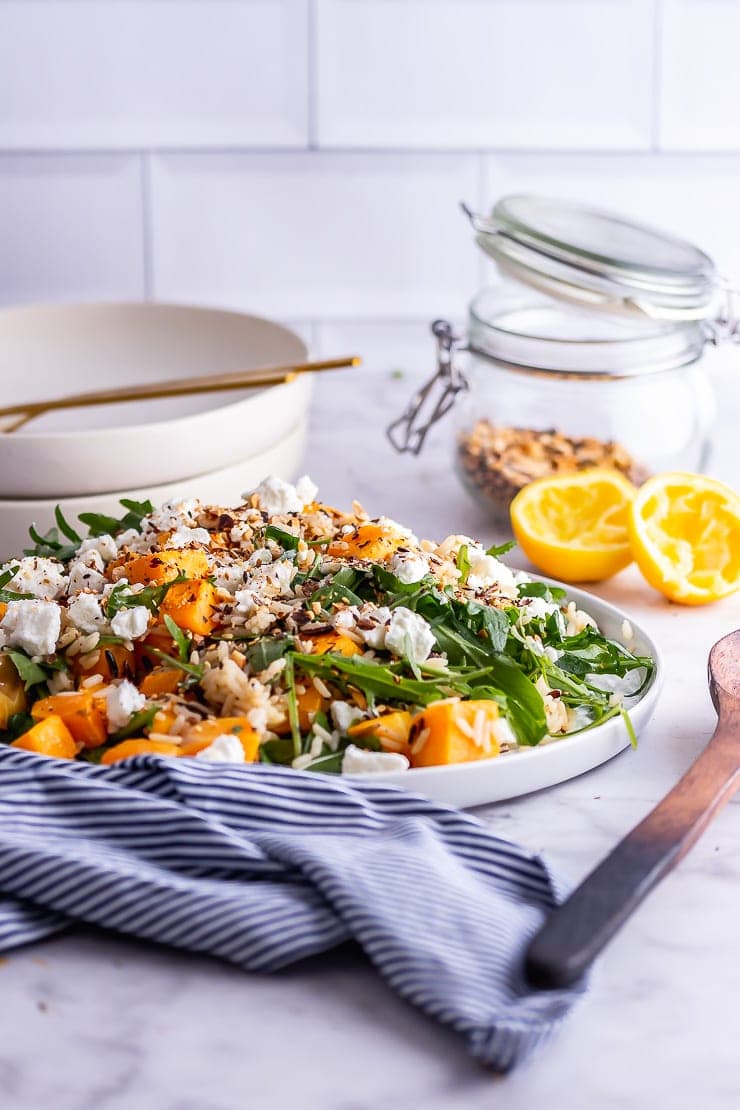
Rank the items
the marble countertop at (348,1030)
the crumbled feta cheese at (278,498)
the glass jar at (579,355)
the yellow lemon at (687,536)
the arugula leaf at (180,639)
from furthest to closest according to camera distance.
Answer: the glass jar at (579,355) < the yellow lemon at (687,536) < the crumbled feta cheese at (278,498) < the arugula leaf at (180,639) < the marble countertop at (348,1030)

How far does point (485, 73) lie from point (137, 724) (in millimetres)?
1900

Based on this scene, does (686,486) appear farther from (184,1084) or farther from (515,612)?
(184,1084)

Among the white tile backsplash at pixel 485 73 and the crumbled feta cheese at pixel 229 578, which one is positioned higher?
the white tile backsplash at pixel 485 73

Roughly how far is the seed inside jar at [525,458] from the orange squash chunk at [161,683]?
0.72 metres

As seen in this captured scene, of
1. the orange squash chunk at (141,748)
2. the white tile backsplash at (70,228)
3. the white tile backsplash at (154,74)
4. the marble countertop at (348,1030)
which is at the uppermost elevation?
the white tile backsplash at (154,74)

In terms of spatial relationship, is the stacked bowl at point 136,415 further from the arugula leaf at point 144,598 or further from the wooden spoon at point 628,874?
the wooden spoon at point 628,874

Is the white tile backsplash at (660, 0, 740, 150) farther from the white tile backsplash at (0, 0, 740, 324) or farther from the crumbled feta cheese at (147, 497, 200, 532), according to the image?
the crumbled feta cheese at (147, 497, 200, 532)

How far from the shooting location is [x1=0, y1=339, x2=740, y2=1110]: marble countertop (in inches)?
29.0

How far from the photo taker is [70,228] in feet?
8.59

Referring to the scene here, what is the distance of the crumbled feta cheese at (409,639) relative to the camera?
3.48 feet

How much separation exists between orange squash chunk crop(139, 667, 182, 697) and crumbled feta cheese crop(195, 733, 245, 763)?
0.31 feet

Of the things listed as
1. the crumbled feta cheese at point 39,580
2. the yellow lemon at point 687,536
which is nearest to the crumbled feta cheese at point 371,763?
the crumbled feta cheese at point 39,580

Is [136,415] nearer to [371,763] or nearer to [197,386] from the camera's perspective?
[197,386]

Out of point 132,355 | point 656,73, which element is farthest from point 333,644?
point 656,73
